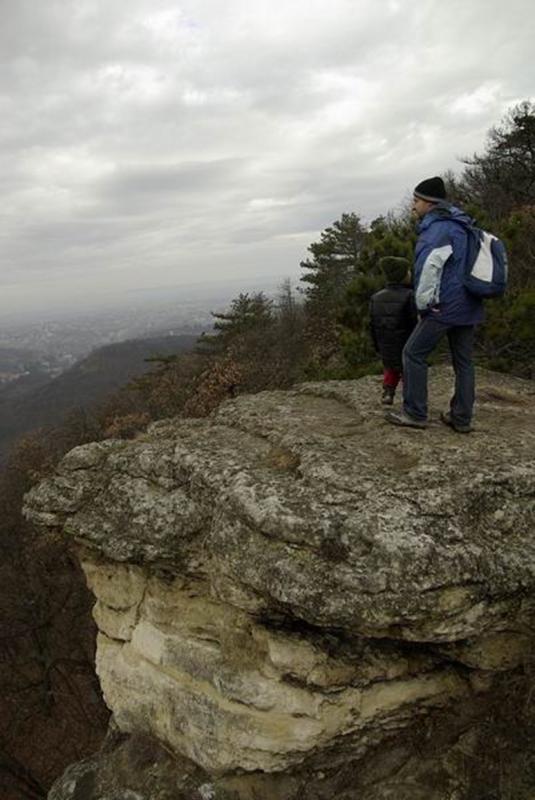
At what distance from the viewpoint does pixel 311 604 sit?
172 inches

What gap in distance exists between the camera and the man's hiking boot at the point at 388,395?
7.04m

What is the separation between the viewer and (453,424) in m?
6.05

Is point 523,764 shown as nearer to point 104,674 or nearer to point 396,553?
point 396,553

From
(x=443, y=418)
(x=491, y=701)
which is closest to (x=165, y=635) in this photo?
(x=491, y=701)

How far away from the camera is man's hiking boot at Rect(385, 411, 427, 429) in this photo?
20.1 ft

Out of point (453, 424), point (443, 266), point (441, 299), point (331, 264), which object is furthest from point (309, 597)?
point (331, 264)

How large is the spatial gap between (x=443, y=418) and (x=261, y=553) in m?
2.81

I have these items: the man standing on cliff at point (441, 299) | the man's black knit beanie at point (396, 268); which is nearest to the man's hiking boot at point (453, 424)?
the man standing on cliff at point (441, 299)

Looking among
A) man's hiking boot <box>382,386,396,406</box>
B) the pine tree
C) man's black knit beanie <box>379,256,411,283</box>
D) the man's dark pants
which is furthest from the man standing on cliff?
the pine tree

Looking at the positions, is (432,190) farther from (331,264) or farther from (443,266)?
(331,264)

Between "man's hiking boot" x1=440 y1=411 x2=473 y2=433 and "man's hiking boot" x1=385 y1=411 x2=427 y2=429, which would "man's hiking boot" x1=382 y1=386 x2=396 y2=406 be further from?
"man's hiking boot" x1=440 y1=411 x2=473 y2=433

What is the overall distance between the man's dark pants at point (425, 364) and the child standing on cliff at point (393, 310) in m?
0.57

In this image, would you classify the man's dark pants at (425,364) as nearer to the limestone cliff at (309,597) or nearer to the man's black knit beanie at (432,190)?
the limestone cliff at (309,597)

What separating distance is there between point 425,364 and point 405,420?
2.21ft
